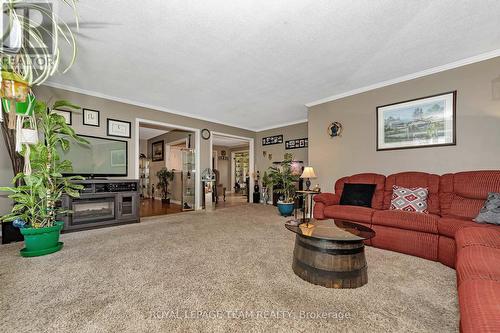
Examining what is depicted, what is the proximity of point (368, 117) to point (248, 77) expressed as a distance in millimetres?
2231

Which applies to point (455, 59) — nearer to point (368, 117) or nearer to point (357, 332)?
point (368, 117)

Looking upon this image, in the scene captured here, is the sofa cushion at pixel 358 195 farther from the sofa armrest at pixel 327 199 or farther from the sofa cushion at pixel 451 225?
the sofa cushion at pixel 451 225

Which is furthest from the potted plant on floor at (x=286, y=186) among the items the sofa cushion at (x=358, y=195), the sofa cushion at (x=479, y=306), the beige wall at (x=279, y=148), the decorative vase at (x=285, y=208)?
the sofa cushion at (x=479, y=306)

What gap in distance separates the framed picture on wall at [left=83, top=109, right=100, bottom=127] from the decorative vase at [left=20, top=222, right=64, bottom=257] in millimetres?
2124

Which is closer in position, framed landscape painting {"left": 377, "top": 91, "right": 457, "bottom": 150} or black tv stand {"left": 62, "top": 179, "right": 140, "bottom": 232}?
framed landscape painting {"left": 377, "top": 91, "right": 457, "bottom": 150}

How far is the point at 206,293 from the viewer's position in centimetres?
159

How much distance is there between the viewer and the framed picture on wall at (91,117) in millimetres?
3758

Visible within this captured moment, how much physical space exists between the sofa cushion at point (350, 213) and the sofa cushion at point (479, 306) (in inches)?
66.1

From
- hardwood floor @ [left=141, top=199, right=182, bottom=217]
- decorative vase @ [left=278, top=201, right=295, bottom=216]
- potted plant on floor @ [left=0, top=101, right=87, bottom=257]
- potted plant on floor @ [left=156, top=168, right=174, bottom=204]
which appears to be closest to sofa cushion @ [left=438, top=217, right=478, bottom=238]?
decorative vase @ [left=278, top=201, right=295, bottom=216]

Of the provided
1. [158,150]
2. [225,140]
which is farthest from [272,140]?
[158,150]

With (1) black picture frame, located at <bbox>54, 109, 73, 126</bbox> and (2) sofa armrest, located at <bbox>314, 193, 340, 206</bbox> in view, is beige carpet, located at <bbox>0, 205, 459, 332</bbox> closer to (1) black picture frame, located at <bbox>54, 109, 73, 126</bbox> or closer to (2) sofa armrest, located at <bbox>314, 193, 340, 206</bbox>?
(2) sofa armrest, located at <bbox>314, 193, 340, 206</bbox>

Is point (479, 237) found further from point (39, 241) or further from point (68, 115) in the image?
point (68, 115)

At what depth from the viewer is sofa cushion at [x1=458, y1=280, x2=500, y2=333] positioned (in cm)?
77

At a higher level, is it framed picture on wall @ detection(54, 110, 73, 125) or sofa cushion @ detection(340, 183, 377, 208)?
framed picture on wall @ detection(54, 110, 73, 125)
